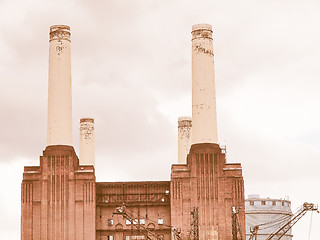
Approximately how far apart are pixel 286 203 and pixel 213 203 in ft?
179

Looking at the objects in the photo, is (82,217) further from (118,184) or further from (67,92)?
(67,92)

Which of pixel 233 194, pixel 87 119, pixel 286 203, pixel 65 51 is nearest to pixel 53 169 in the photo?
pixel 65 51

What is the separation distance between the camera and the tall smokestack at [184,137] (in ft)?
453

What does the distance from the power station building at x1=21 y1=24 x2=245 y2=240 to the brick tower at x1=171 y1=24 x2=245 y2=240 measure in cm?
13

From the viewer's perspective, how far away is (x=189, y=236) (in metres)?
101

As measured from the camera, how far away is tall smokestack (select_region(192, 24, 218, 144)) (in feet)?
341

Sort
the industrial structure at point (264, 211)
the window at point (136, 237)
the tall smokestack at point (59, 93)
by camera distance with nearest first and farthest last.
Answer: the tall smokestack at point (59, 93)
the window at point (136, 237)
the industrial structure at point (264, 211)

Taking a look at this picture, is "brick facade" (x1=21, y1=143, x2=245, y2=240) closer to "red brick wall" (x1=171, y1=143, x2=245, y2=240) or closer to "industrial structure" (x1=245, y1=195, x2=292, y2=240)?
"red brick wall" (x1=171, y1=143, x2=245, y2=240)

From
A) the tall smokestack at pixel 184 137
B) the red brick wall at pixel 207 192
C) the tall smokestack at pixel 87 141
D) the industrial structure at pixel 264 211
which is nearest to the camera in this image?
the red brick wall at pixel 207 192

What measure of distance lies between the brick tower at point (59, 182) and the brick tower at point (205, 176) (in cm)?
1240

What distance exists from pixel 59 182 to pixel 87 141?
1286 inches

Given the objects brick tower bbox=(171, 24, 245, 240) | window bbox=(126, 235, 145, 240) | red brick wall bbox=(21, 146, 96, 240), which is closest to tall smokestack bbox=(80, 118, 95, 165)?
window bbox=(126, 235, 145, 240)

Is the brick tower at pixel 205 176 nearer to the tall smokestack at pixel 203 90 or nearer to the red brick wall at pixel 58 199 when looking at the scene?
the tall smokestack at pixel 203 90

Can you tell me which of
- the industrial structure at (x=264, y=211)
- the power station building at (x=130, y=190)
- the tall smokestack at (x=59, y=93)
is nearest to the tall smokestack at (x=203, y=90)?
the power station building at (x=130, y=190)
